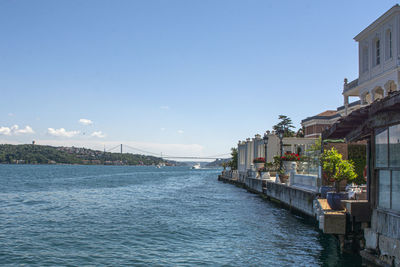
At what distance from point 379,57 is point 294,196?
1118 centimetres

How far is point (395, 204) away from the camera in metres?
10.4

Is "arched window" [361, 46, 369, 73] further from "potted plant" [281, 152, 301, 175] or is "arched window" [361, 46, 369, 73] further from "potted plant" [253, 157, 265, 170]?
"potted plant" [253, 157, 265, 170]

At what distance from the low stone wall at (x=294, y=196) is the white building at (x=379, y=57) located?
334 inches

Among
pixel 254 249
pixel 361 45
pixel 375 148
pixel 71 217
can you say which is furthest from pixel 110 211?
pixel 361 45

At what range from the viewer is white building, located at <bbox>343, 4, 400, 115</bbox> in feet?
78.1

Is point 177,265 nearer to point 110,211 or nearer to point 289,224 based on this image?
point 289,224

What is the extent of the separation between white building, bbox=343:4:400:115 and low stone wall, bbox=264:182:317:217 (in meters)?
8.48

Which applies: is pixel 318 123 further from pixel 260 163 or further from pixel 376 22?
pixel 376 22

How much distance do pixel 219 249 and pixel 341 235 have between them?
4.69 m

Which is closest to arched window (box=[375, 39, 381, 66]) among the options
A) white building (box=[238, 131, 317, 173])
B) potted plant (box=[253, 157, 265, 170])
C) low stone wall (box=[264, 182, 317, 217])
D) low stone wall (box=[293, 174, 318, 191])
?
low stone wall (box=[293, 174, 318, 191])

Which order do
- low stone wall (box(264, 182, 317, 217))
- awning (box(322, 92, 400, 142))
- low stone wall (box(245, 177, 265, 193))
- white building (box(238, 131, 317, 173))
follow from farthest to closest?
white building (box(238, 131, 317, 173)) → low stone wall (box(245, 177, 265, 193)) → low stone wall (box(264, 182, 317, 217)) → awning (box(322, 92, 400, 142))

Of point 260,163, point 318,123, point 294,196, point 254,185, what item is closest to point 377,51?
point 294,196

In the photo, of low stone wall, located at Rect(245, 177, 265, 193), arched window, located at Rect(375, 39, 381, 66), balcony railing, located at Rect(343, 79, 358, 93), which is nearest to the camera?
arched window, located at Rect(375, 39, 381, 66)

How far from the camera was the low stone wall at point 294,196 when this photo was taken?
2030 cm
